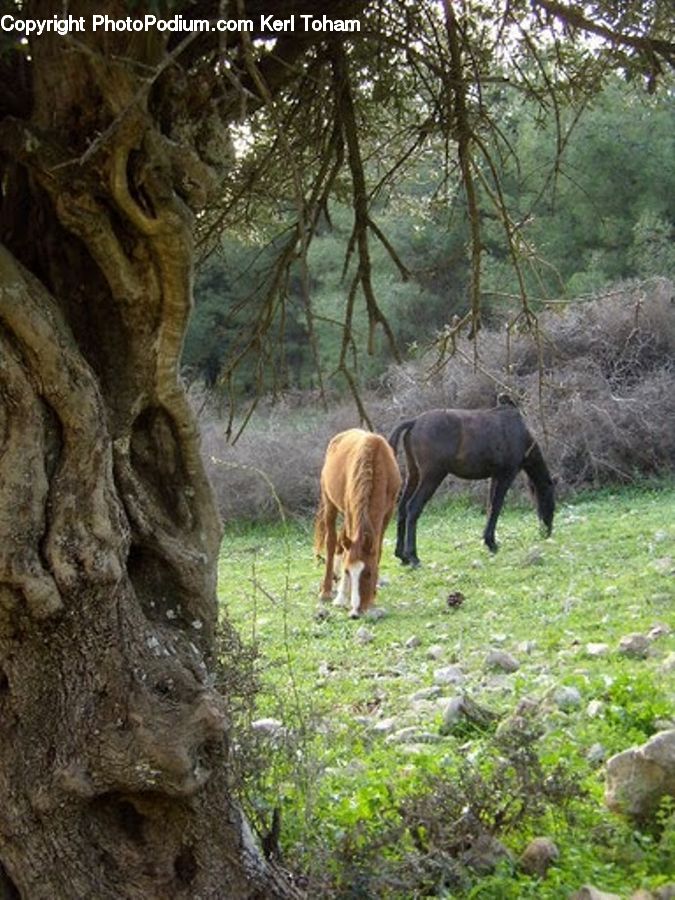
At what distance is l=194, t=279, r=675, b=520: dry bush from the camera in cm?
1975

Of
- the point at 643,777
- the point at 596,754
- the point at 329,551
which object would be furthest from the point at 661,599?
the point at 643,777

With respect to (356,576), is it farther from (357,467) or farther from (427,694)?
(427,694)

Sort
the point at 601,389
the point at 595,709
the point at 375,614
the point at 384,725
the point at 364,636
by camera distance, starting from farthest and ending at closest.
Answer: the point at 601,389 → the point at 375,614 → the point at 364,636 → the point at 384,725 → the point at 595,709

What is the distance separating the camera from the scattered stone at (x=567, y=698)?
17.8ft

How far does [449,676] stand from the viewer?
7211mm

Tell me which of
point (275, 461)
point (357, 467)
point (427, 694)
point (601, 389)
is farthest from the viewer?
point (275, 461)

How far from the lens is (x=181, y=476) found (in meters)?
3.48

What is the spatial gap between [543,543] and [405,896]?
10.7 metres

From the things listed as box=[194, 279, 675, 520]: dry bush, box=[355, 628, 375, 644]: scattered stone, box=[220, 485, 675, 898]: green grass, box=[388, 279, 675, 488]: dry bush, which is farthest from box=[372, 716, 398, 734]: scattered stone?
box=[388, 279, 675, 488]: dry bush

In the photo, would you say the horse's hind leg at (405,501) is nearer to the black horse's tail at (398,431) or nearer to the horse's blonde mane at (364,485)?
the black horse's tail at (398,431)

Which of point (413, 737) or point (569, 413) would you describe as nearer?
point (413, 737)

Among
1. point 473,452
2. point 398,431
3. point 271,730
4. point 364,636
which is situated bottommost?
point 364,636

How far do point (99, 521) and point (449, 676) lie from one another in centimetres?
464

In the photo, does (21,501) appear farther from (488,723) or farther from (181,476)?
(488,723)
